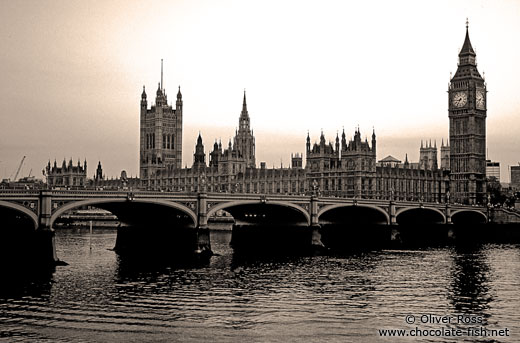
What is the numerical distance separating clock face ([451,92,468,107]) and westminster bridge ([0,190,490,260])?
35.8 m

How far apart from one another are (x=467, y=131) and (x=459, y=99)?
665 cm

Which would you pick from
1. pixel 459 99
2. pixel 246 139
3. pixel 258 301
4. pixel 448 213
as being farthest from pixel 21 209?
pixel 246 139

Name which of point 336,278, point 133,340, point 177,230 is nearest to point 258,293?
point 336,278

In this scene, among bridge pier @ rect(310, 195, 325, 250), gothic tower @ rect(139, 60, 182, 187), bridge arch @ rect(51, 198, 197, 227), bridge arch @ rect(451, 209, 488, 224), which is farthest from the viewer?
gothic tower @ rect(139, 60, 182, 187)

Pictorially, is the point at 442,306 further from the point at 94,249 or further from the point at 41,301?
the point at 94,249

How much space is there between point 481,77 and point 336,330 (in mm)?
124280

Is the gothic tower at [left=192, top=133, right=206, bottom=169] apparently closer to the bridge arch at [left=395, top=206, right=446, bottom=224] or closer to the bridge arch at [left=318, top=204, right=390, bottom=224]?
the bridge arch at [left=395, top=206, right=446, bottom=224]

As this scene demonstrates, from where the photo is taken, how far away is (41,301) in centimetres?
3800

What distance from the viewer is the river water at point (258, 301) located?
101ft

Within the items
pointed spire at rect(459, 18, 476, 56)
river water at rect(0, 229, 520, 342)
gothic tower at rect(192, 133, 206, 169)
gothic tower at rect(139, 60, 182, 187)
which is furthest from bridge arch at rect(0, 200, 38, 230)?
gothic tower at rect(139, 60, 182, 187)

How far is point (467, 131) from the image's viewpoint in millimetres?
141375

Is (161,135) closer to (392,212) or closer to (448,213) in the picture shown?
(448,213)

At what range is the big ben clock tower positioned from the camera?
140375 millimetres

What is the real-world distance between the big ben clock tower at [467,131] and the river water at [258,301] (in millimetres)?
81253
